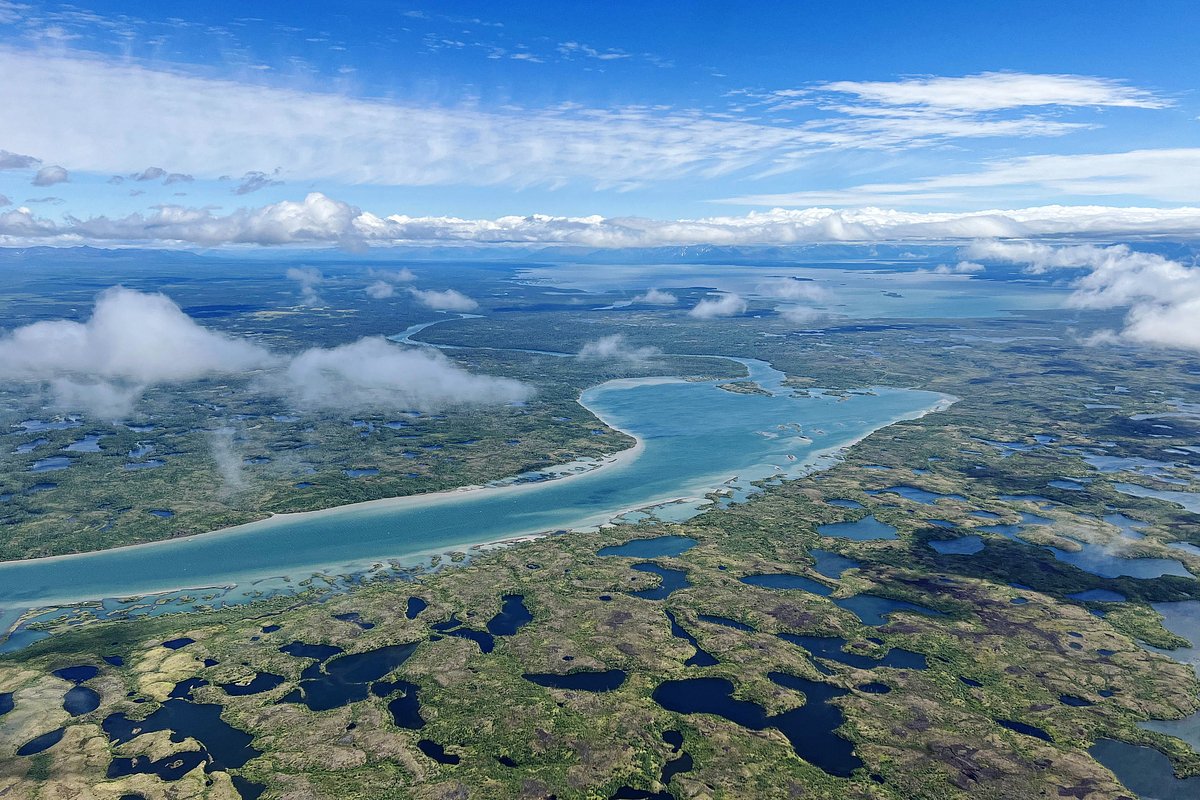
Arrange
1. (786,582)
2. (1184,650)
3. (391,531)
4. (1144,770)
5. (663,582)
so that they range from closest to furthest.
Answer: (1144,770) → (1184,650) → (663,582) → (786,582) → (391,531)

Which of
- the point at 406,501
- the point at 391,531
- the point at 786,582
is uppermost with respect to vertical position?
the point at 786,582

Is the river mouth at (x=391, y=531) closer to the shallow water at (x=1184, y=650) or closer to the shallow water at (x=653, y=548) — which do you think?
the shallow water at (x=653, y=548)

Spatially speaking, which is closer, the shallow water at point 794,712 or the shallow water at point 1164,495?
the shallow water at point 794,712

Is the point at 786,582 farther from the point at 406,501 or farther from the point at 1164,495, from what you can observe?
the point at 1164,495

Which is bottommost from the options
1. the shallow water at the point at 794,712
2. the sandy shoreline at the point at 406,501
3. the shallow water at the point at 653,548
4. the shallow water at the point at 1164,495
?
the sandy shoreline at the point at 406,501

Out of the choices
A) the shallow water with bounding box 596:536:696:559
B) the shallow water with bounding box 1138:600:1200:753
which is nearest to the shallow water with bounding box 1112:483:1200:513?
the shallow water with bounding box 1138:600:1200:753

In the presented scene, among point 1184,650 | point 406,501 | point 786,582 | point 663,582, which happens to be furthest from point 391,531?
point 1184,650

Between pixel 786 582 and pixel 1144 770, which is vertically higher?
pixel 1144 770

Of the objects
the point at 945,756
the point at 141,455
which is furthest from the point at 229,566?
the point at 945,756

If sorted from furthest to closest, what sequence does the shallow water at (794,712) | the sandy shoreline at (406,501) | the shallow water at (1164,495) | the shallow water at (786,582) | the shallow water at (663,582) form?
the shallow water at (1164,495), the sandy shoreline at (406,501), the shallow water at (786,582), the shallow water at (663,582), the shallow water at (794,712)

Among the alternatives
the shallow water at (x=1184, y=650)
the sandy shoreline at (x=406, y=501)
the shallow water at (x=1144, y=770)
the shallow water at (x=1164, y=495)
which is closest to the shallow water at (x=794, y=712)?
the shallow water at (x=1144, y=770)

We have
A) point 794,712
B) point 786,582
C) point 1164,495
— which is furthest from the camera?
point 1164,495
